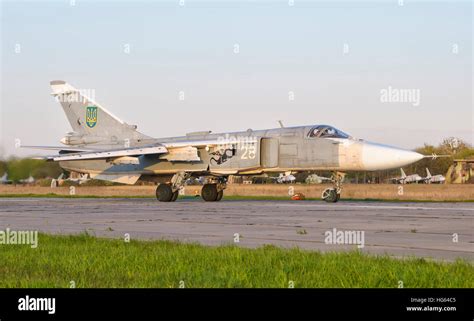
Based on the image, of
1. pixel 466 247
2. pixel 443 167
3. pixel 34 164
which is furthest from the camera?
pixel 443 167

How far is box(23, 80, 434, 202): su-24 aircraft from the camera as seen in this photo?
26.7m

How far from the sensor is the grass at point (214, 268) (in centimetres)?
776

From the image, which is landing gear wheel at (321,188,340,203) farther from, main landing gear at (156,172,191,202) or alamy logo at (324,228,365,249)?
alamy logo at (324,228,365,249)

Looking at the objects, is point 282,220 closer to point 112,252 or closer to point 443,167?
point 112,252

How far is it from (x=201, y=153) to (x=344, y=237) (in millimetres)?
17151

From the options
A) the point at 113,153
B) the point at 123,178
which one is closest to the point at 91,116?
the point at 123,178

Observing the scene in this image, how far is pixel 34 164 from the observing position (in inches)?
1540

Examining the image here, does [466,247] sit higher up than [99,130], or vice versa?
[99,130]
